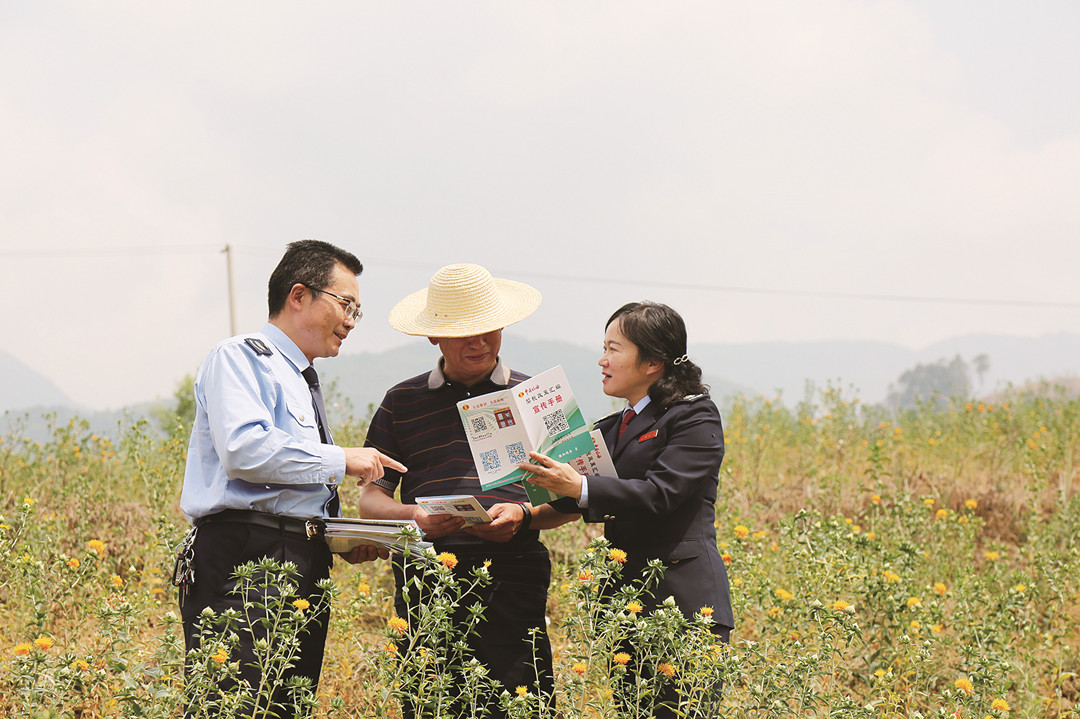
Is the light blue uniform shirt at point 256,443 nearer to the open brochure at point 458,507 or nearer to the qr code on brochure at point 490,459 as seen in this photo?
the open brochure at point 458,507

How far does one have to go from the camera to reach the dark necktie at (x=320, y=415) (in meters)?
2.65

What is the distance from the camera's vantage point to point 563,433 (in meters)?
2.62

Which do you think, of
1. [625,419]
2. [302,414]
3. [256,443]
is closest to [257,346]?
[302,414]

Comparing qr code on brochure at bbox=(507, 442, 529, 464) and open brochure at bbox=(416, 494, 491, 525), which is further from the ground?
qr code on brochure at bbox=(507, 442, 529, 464)

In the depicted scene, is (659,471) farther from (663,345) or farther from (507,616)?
(507,616)

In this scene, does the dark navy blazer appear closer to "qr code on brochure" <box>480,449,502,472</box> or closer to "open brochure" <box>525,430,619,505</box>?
"open brochure" <box>525,430,619,505</box>

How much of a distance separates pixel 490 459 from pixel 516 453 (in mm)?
83

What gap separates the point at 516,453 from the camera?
265 centimetres

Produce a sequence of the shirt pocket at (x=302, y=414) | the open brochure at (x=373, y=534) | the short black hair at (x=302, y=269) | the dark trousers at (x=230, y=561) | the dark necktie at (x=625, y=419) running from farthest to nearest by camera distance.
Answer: the dark necktie at (x=625, y=419), the short black hair at (x=302, y=269), the shirt pocket at (x=302, y=414), the dark trousers at (x=230, y=561), the open brochure at (x=373, y=534)

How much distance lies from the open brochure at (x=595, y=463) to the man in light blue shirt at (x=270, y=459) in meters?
0.50

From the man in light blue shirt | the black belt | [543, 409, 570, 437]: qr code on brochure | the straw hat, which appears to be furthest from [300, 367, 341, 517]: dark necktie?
[543, 409, 570, 437]: qr code on brochure

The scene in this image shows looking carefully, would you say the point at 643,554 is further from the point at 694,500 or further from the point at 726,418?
the point at 726,418

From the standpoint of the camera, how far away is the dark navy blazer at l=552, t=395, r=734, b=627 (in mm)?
2545

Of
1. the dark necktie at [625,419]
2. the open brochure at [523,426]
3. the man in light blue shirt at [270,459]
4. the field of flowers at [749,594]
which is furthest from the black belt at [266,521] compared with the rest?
the dark necktie at [625,419]
